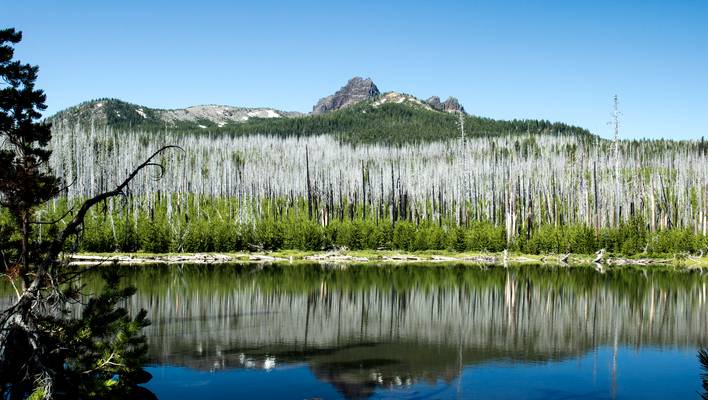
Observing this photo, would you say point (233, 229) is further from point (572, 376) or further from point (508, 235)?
point (572, 376)

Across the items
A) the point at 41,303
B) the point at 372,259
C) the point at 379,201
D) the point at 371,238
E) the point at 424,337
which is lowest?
the point at 372,259

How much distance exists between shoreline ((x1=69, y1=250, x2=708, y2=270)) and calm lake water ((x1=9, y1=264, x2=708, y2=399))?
2255cm

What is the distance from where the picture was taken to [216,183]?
5217 inches

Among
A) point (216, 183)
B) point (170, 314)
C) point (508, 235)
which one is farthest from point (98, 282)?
point (216, 183)

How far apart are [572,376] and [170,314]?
868 inches

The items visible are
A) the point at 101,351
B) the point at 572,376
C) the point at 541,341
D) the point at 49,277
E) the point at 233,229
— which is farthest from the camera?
the point at 233,229

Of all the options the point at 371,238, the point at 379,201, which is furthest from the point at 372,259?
the point at 379,201

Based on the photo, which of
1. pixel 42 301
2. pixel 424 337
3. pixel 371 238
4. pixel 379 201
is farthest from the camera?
pixel 379 201

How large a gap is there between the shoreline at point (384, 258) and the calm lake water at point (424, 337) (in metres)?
22.5

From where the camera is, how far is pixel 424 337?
3033cm

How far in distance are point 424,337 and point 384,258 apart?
50.8 metres

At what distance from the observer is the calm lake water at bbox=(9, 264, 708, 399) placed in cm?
2147

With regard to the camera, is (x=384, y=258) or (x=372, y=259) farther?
(x=384, y=258)

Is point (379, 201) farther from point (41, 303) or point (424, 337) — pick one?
point (41, 303)
